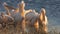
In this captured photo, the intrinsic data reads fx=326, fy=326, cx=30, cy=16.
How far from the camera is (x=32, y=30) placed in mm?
7613

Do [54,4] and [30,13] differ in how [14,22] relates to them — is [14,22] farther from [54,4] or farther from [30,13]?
[54,4]

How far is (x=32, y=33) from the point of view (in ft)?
24.9

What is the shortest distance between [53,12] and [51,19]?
48.1 inches

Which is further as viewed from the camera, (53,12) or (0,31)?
(53,12)

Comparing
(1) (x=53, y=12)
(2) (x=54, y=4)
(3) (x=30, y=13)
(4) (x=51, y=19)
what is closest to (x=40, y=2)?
(2) (x=54, y=4)

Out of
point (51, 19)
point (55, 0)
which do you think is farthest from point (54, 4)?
point (51, 19)

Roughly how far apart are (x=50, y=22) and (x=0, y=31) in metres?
2.98

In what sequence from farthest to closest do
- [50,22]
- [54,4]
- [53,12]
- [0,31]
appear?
[54,4] → [53,12] → [50,22] → [0,31]

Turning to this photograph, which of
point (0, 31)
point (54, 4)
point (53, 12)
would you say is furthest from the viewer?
point (54, 4)

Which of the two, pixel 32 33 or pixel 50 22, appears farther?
pixel 50 22

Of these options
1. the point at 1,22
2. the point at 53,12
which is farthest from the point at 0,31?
the point at 53,12

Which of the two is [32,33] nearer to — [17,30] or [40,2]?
[17,30]

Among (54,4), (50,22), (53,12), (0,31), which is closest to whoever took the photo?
(0,31)

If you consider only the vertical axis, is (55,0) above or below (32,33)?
above
